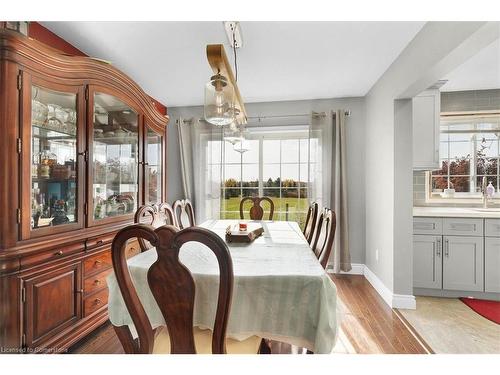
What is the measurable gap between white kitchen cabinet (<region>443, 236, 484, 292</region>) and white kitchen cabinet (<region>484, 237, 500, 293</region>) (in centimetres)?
3

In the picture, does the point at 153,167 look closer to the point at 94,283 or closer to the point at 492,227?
the point at 94,283

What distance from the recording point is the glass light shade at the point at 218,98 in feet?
5.01

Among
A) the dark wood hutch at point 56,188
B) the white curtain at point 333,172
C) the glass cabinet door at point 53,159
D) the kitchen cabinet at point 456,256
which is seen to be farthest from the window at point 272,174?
the glass cabinet door at point 53,159

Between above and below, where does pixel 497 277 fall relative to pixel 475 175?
below

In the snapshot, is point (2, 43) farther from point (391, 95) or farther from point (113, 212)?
point (391, 95)

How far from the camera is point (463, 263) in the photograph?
266cm

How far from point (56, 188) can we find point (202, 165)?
7.02 ft

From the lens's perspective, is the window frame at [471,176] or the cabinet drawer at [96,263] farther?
the window frame at [471,176]

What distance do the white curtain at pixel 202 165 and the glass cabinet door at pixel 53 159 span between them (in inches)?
75.1

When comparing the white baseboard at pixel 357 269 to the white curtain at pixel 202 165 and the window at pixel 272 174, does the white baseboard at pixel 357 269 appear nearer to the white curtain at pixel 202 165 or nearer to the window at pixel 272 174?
the window at pixel 272 174

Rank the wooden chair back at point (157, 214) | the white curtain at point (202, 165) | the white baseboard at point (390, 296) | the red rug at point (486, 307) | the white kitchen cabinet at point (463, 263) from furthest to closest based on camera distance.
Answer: the white curtain at point (202, 165), the white kitchen cabinet at point (463, 263), the white baseboard at point (390, 296), the red rug at point (486, 307), the wooden chair back at point (157, 214)
